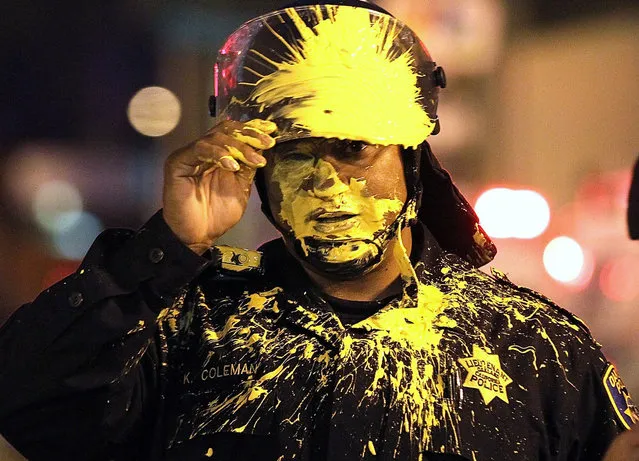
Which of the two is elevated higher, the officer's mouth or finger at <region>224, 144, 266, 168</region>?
finger at <region>224, 144, 266, 168</region>

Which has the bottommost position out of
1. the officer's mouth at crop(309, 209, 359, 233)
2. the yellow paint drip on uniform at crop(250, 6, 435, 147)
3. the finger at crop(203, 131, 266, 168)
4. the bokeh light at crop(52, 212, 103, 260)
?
the bokeh light at crop(52, 212, 103, 260)

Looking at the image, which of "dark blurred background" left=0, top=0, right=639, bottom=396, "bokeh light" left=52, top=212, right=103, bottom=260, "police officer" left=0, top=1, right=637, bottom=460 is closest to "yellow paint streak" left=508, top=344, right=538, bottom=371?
"police officer" left=0, top=1, right=637, bottom=460

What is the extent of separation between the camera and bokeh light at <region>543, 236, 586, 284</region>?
954 cm

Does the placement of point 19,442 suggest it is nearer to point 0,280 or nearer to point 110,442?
point 110,442

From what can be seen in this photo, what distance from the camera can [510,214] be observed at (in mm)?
9578

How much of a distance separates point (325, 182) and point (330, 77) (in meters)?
0.27

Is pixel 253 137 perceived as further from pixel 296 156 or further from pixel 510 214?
pixel 510 214

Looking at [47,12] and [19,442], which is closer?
[19,442]

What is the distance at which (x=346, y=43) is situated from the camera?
2.81 meters

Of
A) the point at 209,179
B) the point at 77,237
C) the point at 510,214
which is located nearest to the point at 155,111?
the point at 77,237

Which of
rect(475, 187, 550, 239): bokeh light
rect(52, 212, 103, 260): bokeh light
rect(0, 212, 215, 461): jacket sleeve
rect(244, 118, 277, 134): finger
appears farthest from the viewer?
rect(475, 187, 550, 239): bokeh light

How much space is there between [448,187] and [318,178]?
1.63 feet

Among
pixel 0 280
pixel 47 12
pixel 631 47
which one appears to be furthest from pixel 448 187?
pixel 631 47

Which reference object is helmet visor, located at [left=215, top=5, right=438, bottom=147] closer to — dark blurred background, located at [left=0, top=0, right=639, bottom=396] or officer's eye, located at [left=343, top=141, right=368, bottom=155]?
officer's eye, located at [left=343, top=141, right=368, bottom=155]
